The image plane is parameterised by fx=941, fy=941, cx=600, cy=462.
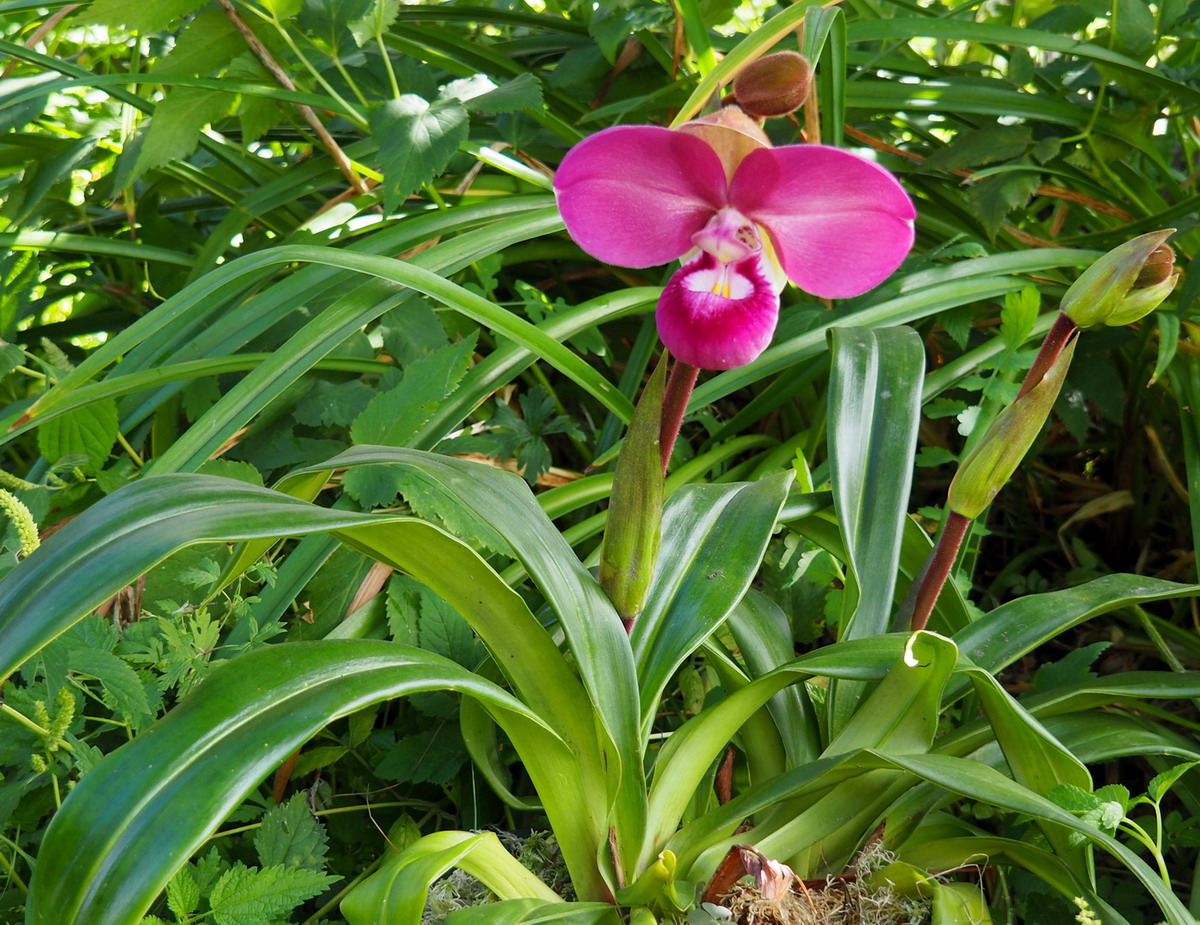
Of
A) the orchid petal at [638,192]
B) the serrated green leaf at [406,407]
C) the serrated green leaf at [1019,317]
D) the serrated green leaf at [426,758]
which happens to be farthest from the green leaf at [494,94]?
the serrated green leaf at [426,758]

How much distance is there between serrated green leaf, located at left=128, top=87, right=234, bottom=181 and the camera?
1.19 meters

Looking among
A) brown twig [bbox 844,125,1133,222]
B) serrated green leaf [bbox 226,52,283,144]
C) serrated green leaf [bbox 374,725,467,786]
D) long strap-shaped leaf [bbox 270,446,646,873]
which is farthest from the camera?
brown twig [bbox 844,125,1133,222]

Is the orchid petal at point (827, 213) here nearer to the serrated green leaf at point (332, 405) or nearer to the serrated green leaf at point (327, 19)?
the serrated green leaf at point (332, 405)

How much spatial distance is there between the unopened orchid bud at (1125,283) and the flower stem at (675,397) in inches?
11.9

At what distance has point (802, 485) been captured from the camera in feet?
3.46

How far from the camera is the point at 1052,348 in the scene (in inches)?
29.0

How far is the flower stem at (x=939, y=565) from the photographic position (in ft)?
2.59

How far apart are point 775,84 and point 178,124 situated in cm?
87

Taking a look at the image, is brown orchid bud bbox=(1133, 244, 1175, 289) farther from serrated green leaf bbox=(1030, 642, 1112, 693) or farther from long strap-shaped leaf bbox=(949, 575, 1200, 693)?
serrated green leaf bbox=(1030, 642, 1112, 693)

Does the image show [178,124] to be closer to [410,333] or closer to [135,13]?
[135,13]

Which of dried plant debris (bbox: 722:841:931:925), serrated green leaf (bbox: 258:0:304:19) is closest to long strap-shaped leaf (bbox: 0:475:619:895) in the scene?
dried plant debris (bbox: 722:841:931:925)

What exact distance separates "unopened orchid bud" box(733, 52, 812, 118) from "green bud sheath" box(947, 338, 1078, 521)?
29 centimetres

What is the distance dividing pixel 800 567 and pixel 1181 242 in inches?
33.1

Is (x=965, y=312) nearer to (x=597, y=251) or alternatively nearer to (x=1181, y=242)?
(x=1181, y=242)
